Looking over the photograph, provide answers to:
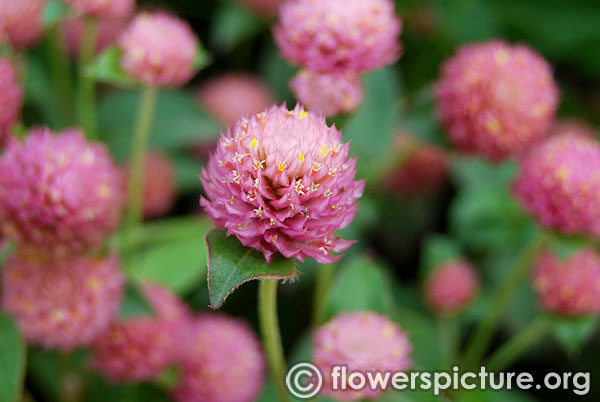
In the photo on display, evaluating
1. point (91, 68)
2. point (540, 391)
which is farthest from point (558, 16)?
point (91, 68)

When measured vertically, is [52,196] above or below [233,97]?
below

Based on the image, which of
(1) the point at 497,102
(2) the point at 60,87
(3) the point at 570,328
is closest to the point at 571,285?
(3) the point at 570,328

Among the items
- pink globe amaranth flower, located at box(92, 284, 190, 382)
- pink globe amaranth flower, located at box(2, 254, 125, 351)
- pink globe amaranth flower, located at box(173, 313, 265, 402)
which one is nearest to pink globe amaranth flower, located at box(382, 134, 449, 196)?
pink globe amaranth flower, located at box(173, 313, 265, 402)

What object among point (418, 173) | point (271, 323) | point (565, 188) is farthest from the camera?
point (418, 173)

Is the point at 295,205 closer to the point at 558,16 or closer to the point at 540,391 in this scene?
the point at 540,391

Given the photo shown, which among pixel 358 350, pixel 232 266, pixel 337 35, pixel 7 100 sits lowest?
pixel 358 350

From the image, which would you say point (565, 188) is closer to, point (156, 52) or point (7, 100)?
point (156, 52)

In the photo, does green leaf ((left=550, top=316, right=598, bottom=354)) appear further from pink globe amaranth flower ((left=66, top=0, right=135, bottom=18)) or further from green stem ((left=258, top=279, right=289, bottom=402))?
pink globe amaranth flower ((left=66, top=0, right=135, bottom=18))
